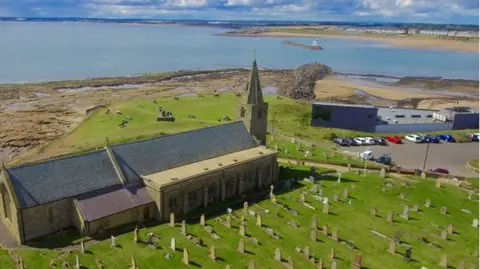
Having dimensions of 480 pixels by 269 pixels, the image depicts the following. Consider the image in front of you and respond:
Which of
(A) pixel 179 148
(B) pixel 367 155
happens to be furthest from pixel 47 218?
(B) pixel 367 155

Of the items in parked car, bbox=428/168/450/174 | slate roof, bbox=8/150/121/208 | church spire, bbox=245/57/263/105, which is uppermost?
church spire, bbox=245/57/263/105

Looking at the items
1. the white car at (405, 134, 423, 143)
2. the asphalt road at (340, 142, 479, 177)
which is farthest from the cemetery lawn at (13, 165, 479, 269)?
the white car at (405, 134, 423, 143)

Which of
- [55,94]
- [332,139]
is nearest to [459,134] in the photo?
[332,139]

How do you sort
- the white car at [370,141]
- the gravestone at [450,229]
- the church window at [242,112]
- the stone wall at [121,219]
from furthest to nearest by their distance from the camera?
the white car at [370,141]
the church window at [242,112]
the gravestone at [450,229]
the stone wall at [121,219]

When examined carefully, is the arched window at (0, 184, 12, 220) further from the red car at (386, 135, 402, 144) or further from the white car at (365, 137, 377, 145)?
the red car at (386, 135, 402, 144)

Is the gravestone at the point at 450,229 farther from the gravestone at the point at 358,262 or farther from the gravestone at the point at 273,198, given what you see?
the gravestone at the point at 273,198

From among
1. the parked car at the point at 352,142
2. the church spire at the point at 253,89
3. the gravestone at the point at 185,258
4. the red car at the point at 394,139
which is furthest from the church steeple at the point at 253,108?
the red car at the point at 394,139
